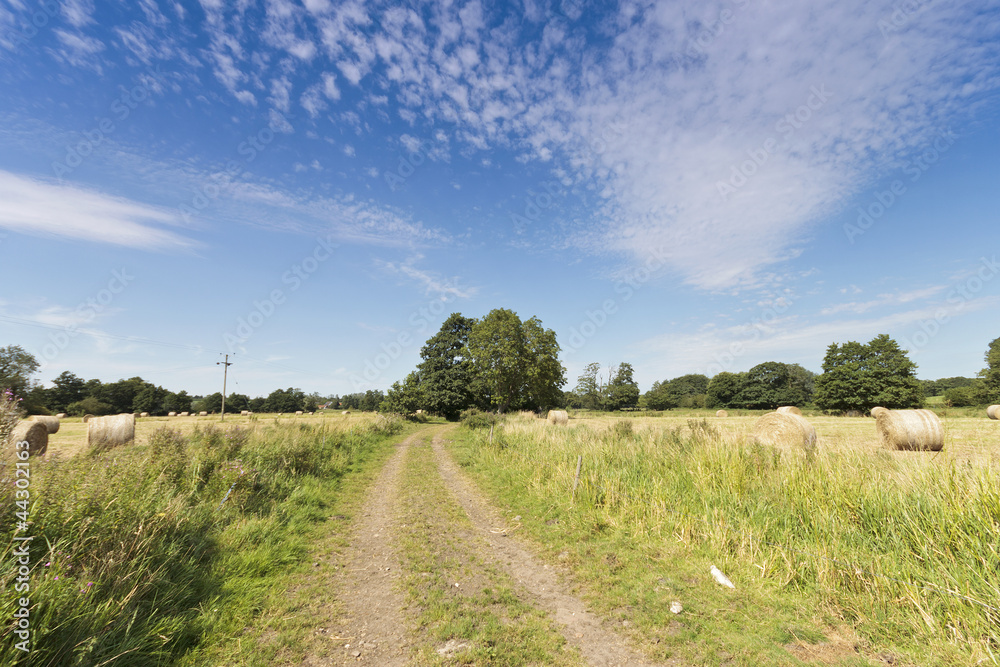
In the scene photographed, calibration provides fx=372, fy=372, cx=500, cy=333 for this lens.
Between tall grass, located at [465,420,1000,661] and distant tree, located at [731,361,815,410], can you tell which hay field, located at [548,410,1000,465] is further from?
distant tree, located at [731,361,815,410]

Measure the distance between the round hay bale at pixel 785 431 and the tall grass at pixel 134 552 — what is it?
1649 cm

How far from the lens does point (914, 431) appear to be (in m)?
17.2

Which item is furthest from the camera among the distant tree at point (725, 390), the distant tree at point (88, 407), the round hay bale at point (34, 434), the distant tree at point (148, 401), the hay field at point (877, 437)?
the distant tree at point (725, 390)

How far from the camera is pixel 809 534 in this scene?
21.8 ft

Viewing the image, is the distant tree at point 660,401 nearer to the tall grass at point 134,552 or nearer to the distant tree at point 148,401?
the tall grass at point 134,552

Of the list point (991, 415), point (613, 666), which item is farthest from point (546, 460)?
point (991, 415)

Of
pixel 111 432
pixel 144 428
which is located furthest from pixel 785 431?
pixel 144 428

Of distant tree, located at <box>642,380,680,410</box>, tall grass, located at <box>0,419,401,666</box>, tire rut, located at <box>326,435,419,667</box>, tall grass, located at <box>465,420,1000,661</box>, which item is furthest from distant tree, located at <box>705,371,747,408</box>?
tall grass, located at <box>0,419,401,666</box>

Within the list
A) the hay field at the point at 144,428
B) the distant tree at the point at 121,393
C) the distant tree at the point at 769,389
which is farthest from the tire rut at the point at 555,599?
the distant tree at the point at 121,393

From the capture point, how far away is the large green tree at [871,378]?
184ft

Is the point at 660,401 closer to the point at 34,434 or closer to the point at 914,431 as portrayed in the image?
the point at 914,431

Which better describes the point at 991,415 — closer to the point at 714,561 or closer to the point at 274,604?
the point at 714,561

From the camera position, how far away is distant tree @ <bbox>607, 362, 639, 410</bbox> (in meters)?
99.7

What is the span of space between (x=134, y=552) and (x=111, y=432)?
1769cm
